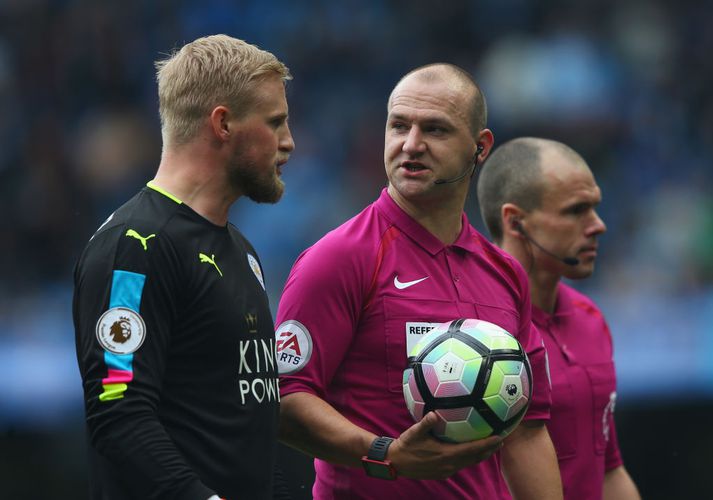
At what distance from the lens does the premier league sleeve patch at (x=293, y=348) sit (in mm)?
4250

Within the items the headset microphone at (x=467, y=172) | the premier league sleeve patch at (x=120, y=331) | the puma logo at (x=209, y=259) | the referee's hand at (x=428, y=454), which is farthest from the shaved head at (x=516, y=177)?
the premier league sleeve patch at (x=120, y=331)

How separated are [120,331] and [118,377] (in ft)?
0.43

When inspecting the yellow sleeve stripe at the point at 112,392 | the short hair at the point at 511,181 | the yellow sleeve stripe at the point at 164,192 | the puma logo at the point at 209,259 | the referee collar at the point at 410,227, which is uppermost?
the short hair at the point at 511,181

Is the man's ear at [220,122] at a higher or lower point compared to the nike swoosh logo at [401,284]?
higher

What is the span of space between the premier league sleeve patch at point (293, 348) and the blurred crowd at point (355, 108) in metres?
6.05

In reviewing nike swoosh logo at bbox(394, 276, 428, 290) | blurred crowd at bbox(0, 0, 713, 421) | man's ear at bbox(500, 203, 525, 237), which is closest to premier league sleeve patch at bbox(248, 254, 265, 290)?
nike swoosh logo at bbox(394, 276, 428, 290)

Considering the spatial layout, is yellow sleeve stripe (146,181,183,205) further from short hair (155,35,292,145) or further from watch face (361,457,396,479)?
watch face (361,457,396,479)

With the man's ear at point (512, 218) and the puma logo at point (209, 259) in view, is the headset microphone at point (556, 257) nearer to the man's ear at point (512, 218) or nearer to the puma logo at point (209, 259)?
the man's ear at point (512, 218)

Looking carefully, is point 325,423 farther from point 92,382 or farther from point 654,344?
point 654,344

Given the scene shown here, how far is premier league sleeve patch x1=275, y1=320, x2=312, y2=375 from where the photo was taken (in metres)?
4.25

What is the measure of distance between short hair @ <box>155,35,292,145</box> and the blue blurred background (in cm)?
513

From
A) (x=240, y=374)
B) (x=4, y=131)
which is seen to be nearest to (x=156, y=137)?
(x=4, y=131)

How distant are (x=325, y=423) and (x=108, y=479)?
94 cm

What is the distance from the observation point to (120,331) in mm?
3365
